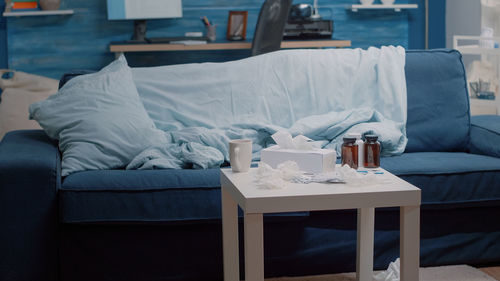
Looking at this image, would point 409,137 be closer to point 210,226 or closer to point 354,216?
point 354,216

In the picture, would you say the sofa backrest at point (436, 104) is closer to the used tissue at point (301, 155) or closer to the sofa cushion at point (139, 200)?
the sofa cushion at point (139, 200)

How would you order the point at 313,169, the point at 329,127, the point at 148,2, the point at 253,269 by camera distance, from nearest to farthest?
the point at 253,269, the point at 313,169, the point at 329,127, the point at 148,2

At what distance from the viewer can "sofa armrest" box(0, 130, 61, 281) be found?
2.24m

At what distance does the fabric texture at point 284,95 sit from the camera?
2787 millimetres

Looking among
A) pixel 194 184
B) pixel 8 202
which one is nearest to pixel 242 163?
pixel 194 184

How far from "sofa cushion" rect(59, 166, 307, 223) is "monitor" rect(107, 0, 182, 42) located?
9.80 ft

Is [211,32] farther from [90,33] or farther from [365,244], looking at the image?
[365,244]

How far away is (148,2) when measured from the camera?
17.2 feet

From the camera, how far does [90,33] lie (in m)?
5.41

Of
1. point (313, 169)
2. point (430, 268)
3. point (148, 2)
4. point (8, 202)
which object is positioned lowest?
point (430, 268)

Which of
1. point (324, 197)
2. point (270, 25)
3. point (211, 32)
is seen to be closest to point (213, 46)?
point (211, 32)

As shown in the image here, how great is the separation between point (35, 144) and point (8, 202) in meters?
0.40

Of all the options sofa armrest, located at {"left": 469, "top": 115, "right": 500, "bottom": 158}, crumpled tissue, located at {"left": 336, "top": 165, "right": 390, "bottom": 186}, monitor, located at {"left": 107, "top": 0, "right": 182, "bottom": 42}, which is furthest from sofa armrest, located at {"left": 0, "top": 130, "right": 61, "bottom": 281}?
monitor, located at {"left": 107, "top": 0, "right": 182, "bottom": 42}

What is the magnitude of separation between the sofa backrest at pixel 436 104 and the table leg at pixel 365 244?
0.75 meters
